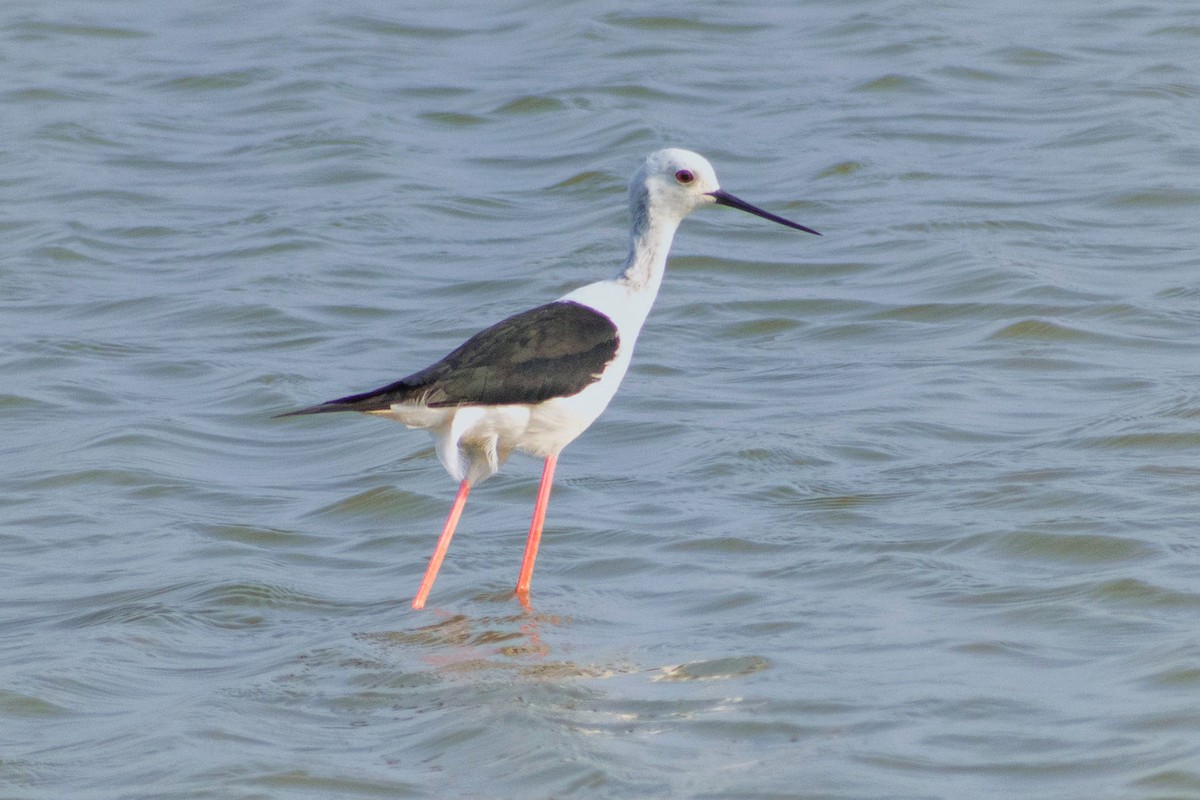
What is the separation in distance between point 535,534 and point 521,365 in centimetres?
69

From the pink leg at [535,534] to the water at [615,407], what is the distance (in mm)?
78

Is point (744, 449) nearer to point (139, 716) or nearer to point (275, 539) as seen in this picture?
point (275, 539)

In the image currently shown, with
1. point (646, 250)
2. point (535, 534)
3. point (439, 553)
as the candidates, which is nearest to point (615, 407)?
point (646, 250)

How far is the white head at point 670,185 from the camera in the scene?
697cm

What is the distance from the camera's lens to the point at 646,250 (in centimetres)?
692

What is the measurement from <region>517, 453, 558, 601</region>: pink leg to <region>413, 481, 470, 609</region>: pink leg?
281 millimetres

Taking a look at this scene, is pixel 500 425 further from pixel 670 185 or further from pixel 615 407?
pixel 615 407

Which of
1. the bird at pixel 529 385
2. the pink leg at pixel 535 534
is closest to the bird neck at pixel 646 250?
the bird at pixel 529 385

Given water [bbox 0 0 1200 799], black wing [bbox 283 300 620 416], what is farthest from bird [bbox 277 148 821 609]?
water [bbox 0 0 1200 799]

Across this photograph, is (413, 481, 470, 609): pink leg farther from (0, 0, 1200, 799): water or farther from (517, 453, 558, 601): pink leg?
(517, 453, 558, 601): pink leg

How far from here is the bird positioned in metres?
6.15

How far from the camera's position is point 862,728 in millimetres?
4957

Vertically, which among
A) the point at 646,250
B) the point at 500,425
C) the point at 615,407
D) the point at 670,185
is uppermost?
the point at 670,185

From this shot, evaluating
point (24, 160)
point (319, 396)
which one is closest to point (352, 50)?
point (24, 160)
